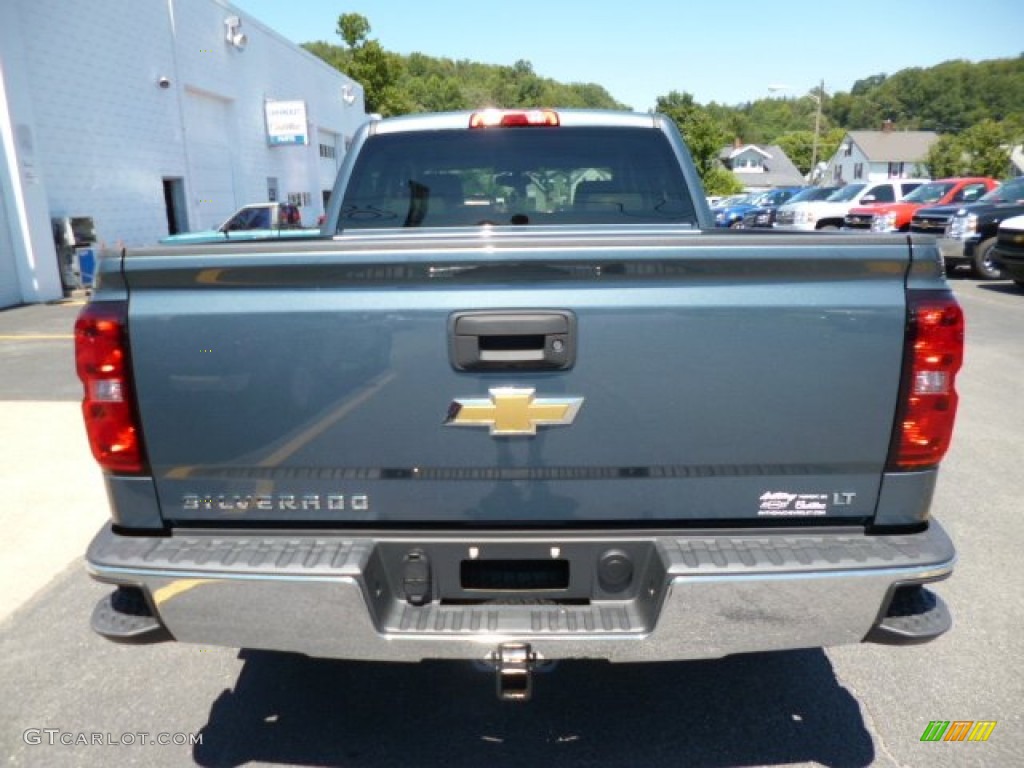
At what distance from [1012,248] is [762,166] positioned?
9896cm

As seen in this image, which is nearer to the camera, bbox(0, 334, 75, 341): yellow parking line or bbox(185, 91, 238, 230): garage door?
bbox(0, 334, 75, 341): yellow parking line

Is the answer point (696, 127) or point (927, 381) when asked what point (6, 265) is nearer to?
point (927, 381)

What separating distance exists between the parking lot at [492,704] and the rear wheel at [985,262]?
44.0 feet

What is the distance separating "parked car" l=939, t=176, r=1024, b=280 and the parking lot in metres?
13.4

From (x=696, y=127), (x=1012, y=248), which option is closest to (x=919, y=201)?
(x=1012, y=248)

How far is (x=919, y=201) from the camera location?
19.0m

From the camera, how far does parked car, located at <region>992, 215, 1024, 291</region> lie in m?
12.6

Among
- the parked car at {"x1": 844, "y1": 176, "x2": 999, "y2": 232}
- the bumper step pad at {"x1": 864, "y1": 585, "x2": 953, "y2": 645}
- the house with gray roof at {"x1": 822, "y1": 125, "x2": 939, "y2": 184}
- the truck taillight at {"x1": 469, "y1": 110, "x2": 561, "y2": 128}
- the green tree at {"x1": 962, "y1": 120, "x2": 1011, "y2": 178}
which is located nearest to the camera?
the bumper step pad at {"x1": 864, "y1": 585, "x2": 953, "y2": 645}

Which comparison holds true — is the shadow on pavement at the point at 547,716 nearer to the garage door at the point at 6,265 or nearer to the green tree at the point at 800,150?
the garage door at the point at 6,265

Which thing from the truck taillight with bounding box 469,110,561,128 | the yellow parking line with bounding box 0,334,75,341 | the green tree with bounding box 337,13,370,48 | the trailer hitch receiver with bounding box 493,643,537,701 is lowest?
the yellow parking line with bounding box 0,334,75,341

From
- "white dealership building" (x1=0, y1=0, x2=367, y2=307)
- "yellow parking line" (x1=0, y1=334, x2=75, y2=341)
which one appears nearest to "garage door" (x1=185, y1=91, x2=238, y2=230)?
"white dealership building" (x1=0, y1=0, x2=367, y2=307)

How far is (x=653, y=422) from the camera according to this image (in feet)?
6.76

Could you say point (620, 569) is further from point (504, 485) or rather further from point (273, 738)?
point (273, 738)

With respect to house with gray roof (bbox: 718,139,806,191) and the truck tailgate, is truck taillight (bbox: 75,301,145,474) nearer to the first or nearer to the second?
the truck tailgate
